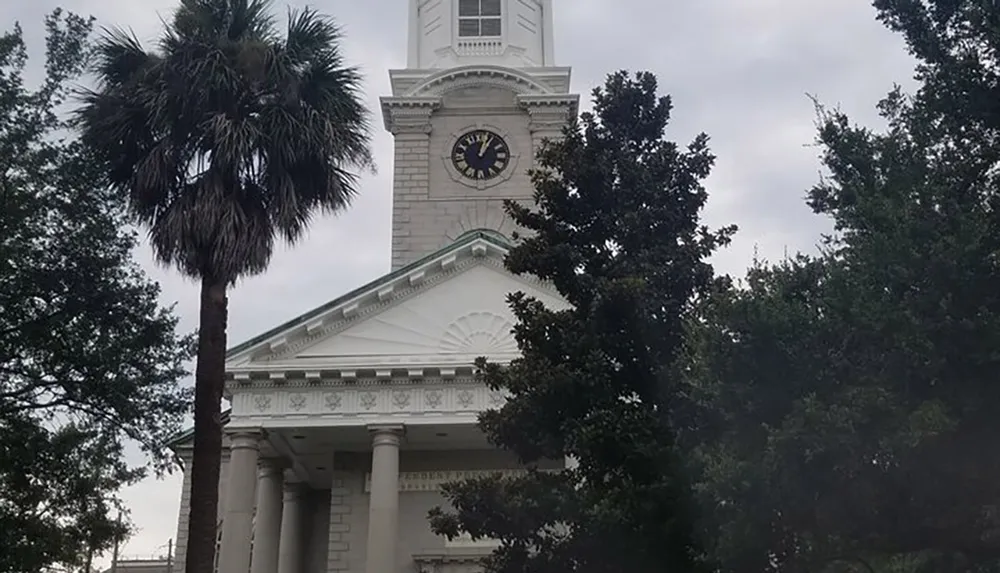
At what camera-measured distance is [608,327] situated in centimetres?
1611

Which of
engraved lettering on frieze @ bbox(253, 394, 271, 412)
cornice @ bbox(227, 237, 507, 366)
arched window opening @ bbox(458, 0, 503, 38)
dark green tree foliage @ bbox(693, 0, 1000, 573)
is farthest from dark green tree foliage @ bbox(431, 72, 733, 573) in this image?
arched window opening @ bbox(458, 0, 503, 38)

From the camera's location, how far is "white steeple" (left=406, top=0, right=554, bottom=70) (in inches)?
1522

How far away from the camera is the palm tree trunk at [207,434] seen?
555 inches

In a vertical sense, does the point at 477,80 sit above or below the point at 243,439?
above

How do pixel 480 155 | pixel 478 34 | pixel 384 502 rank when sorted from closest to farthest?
pixel 384 502
pixel 480 155
pixel 478 34

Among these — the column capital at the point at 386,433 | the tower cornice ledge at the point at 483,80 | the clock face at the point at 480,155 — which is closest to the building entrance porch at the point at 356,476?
the column capital at the point at 386,433

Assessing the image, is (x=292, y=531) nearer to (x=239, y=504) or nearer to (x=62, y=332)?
(x=239, y=504)

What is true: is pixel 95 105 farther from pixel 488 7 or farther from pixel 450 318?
pixel 488 7

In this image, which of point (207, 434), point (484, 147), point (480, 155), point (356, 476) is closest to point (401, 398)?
point (356, 476)

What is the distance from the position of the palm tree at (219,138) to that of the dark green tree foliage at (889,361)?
673cm

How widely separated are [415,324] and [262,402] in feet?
13.7

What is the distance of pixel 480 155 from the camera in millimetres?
36969

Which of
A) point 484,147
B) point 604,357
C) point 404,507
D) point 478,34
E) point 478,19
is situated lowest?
point 404,507

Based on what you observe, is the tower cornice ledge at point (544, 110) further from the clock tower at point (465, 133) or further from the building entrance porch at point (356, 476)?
the building entrance porch at point (356, 476)
